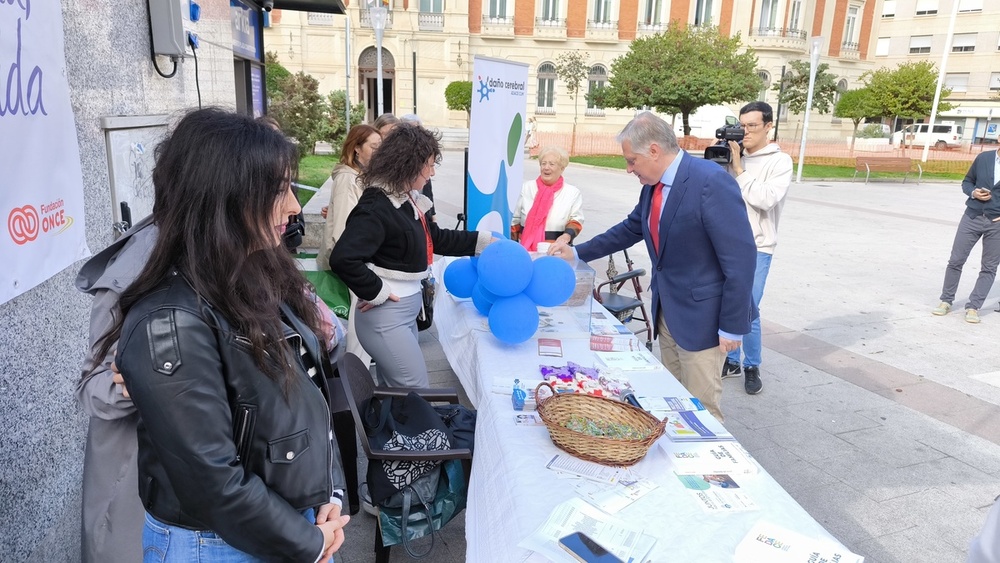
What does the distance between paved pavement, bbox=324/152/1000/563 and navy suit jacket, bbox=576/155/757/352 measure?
1125 mm

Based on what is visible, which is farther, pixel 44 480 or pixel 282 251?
pixel 44 480

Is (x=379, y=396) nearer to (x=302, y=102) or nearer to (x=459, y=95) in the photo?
(x=302, y=102)

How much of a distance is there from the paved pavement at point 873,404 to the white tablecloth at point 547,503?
777 millimetres

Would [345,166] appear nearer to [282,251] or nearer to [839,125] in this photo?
[282,251]

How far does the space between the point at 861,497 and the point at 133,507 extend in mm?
3325

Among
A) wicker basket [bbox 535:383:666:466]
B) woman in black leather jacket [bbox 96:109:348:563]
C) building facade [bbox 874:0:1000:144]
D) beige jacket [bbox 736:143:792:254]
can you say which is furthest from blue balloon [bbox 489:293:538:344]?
building facade [bbox 874:0:1000:144]

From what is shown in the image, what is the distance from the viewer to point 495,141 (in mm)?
4945

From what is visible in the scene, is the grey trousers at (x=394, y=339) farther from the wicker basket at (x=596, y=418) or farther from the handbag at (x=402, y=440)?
the wicker basket at (x=596, y=418)

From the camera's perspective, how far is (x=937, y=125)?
42.9 m

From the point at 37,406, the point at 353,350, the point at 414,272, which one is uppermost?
the point at 414,272

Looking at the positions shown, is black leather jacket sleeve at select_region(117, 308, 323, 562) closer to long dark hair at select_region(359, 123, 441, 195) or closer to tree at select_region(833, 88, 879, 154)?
long dark hair at select_region(359, 123, 441, 195)

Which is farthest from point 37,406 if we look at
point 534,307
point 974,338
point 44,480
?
point 974,338

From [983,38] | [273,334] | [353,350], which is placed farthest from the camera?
[983,38]

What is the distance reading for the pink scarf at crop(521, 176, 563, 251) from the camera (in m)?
4.91
